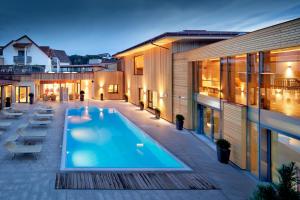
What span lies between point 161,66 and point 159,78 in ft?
3.32

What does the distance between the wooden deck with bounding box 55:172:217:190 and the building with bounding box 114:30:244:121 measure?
29.5 feet

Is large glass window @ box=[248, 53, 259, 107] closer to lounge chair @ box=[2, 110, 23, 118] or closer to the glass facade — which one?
the glass facade

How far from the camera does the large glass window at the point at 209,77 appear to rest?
13484 mm

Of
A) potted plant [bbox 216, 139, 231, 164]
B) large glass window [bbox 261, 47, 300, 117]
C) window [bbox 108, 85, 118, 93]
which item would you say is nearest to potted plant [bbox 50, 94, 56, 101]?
window [bbox 108, 85, 118, 93]

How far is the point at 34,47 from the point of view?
38438mm

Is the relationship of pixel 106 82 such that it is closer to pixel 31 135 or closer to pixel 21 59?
pixel 21 59

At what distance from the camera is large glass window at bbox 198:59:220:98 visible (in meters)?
13.5

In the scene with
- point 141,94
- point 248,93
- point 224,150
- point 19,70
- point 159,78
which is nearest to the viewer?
point 248,93

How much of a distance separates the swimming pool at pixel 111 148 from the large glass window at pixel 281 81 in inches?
131

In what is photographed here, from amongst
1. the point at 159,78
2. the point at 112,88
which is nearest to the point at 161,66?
the point at 159,78

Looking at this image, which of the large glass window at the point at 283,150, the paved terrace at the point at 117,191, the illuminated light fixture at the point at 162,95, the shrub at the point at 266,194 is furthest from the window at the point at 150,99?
the shrub at the point at 266,194

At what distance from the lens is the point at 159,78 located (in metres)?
21.6

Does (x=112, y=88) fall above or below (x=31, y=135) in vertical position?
above

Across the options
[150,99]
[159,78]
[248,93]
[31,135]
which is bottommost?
[31,135]
